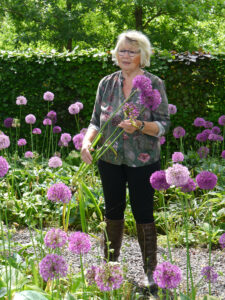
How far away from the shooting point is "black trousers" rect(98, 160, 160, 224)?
260 centimetres

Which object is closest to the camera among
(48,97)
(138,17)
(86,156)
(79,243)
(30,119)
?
(79,243)

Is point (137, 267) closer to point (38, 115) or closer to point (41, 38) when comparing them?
point (38, 115)

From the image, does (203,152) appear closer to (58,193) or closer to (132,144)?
(132,144)

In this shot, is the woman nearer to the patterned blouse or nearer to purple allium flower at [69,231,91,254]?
the patterned blouse

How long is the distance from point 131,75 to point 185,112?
3253 millimetres

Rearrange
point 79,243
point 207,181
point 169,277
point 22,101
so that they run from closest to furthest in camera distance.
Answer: point 169,277 < point 79,243 < point 207,181 < point 22,101

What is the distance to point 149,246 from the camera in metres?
2.73

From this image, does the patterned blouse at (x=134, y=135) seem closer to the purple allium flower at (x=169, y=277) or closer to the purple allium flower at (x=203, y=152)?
the purple allium flower at (x=169, y=277)

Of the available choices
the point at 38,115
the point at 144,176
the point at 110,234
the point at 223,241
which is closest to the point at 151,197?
the point at 144,176

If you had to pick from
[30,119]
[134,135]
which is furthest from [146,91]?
[30,119]

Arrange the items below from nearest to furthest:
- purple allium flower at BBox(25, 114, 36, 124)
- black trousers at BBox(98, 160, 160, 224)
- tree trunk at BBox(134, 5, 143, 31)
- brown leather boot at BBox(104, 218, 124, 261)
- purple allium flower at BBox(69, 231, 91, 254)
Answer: purple allium flower at BBox(69, 231, 91, 254) < black trousers at BBox(98, 160, 160, 224) < brown leather boot at BBox(104, 218, 124, 261) < purple allium flower at BBox(25, 114, 36, 124) < tree trunk at BBox(134, 5, 143, 31)

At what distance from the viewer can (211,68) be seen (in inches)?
227

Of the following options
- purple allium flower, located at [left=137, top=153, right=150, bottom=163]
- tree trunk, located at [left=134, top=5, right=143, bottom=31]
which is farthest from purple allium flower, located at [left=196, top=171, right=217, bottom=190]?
tree trunk, located at [left=134, top=5, right=143, bottom=31]

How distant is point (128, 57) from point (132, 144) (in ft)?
1.72
